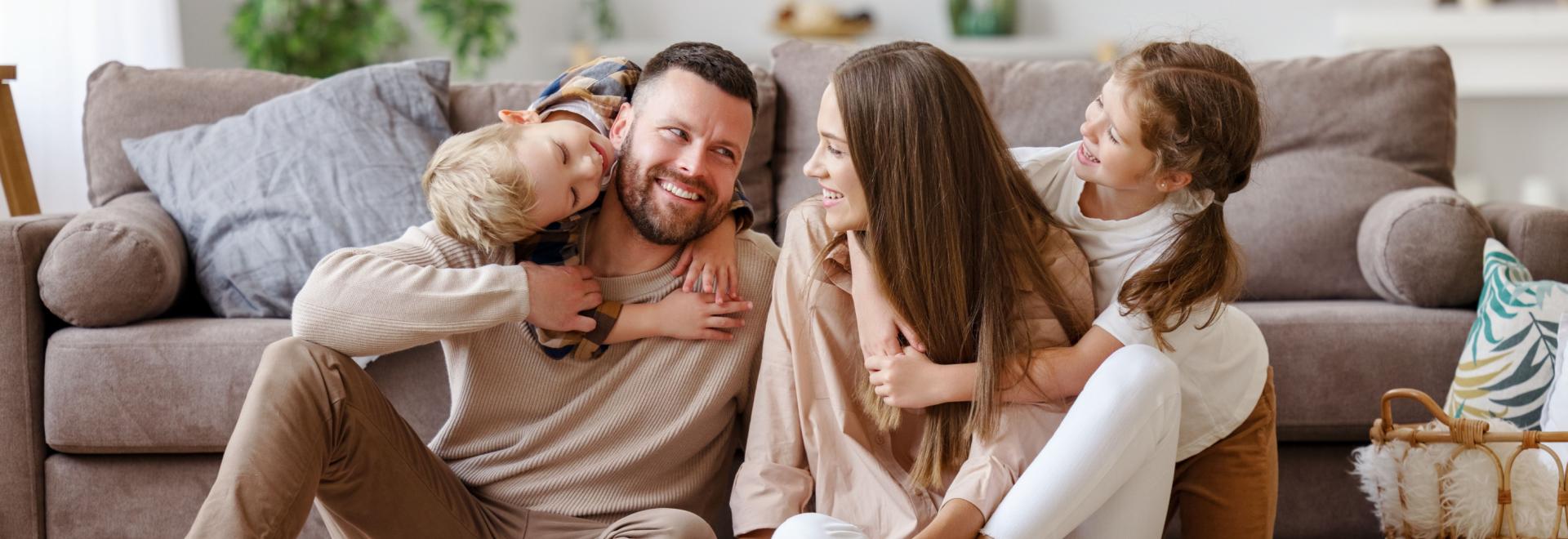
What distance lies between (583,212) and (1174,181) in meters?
0.76

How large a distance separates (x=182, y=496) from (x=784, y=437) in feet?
3.74

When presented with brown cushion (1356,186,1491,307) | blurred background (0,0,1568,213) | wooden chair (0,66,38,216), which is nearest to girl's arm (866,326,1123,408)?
brown cushion (1356,186,1491,307)

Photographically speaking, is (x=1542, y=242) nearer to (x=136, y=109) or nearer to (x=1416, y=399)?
(x=1416, y=399)

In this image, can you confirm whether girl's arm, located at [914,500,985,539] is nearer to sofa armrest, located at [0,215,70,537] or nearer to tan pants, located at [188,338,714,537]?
tan pants, located at [188,338,714,537]

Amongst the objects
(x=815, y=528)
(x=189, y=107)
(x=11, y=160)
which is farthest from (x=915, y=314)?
(x=11, y=160)

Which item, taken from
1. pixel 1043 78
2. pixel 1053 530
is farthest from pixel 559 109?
pixel 1043 78

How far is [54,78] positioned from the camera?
10.8 ft

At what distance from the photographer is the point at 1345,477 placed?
2.04 meters

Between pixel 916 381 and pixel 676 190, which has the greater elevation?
pixel 676 190

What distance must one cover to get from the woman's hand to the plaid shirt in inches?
14.4

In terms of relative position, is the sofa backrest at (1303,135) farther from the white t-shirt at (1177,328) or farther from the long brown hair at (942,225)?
the long brown hair at (942,225)

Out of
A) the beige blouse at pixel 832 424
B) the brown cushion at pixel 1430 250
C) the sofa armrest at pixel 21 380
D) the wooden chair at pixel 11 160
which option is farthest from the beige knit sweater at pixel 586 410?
the wooden chair at pixel 11 160

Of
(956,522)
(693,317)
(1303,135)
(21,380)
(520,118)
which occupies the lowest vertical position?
(21,380)

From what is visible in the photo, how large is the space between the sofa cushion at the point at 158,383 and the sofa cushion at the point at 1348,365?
4.51 ft
